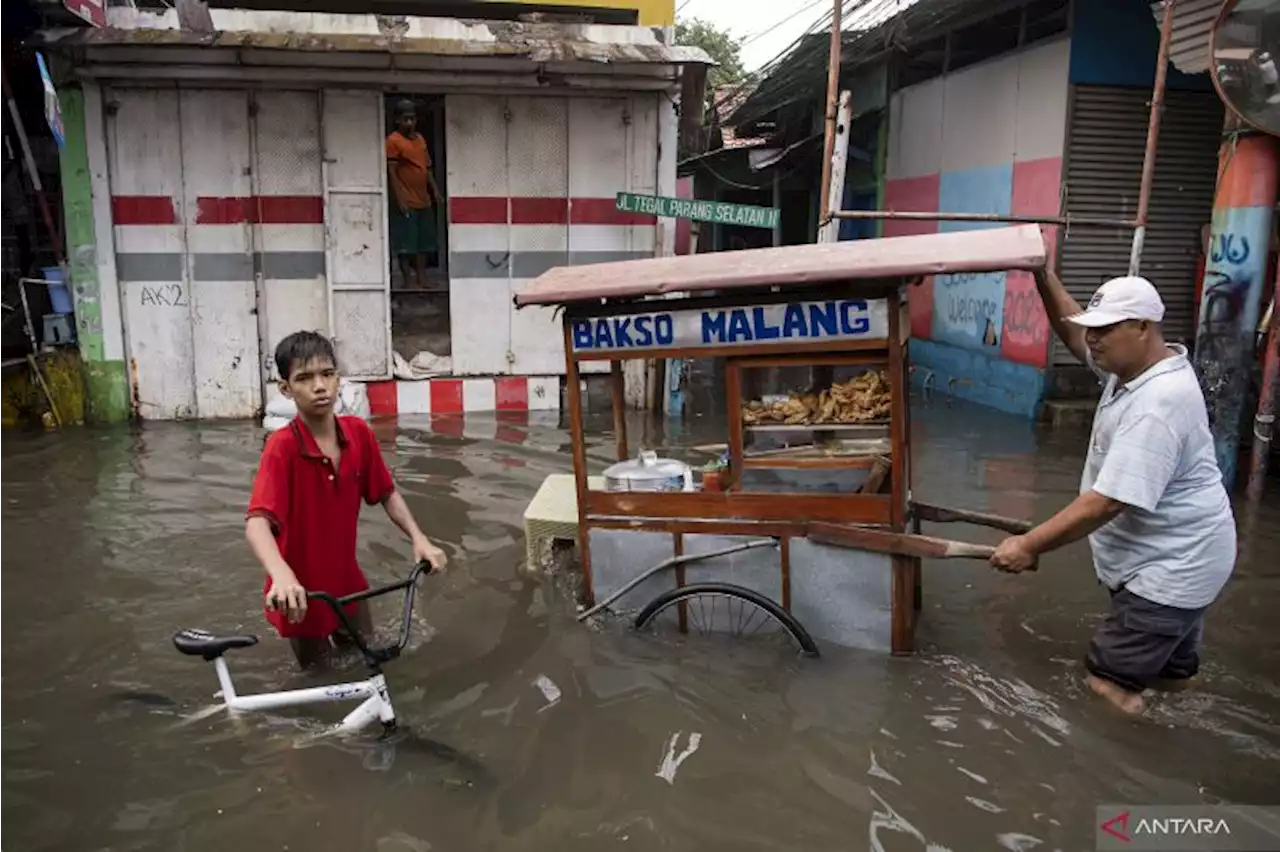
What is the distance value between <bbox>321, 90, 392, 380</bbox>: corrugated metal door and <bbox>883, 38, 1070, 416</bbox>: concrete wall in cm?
685

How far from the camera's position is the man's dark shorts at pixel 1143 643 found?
3668 mm

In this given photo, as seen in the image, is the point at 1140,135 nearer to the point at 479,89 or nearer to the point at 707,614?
the point at 479,89

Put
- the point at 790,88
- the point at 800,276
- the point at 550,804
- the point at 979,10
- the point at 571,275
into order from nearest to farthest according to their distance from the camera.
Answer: the point at 550,804 → the point at 800,276 → the point at 571,275 → the point at 979,10 → the point at 790,88

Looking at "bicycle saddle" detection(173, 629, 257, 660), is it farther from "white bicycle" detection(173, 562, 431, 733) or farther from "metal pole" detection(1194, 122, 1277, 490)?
"metal pole" detection(1194, 122, 1277, 490)

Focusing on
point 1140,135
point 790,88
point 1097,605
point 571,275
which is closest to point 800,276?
point 571,275

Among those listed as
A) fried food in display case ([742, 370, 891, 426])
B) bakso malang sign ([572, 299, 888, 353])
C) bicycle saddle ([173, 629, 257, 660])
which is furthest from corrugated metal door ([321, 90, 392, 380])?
bicycle saddle ([173, 629, 257, 660])

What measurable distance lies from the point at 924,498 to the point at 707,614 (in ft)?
11.6

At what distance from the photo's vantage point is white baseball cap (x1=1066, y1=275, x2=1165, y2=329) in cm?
350

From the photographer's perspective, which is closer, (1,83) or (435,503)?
(435,503)

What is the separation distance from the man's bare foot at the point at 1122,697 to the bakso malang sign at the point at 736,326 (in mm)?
1667

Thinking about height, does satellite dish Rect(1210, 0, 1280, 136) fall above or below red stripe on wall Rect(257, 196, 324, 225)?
above

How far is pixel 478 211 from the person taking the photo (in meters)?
10.4

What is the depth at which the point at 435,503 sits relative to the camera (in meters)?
7.44

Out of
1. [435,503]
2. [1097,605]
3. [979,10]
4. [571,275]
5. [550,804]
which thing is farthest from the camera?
[979,10]
